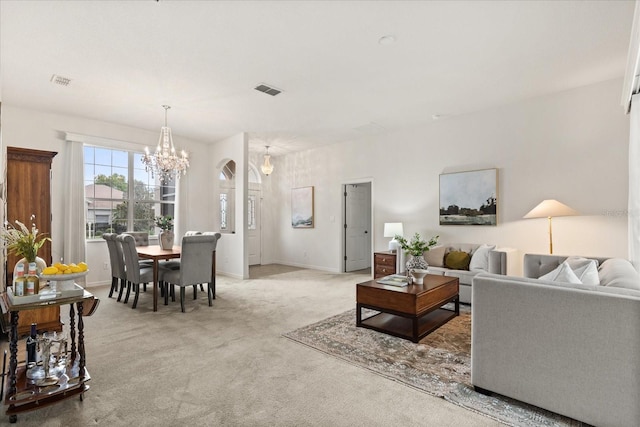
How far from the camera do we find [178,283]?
4.18 meters

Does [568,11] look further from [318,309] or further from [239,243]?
[239,243]

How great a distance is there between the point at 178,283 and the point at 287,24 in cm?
326

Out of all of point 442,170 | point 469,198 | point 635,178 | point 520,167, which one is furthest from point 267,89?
point 635,178

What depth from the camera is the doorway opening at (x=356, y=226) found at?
23.5ft

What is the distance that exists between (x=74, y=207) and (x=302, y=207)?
173 inches

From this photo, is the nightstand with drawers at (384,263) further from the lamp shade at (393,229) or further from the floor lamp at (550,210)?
the floor lamp at (550,210)

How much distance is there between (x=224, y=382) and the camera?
7.64 feet

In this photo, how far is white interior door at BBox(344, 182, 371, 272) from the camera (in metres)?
7.21

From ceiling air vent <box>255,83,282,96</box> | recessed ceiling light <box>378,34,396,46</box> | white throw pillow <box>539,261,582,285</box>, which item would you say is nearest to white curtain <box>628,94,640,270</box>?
white throw pillow <box>539,261,582,285</box>

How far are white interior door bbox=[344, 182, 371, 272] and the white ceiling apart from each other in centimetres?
244

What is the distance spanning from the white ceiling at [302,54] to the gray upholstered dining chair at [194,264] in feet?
6.48

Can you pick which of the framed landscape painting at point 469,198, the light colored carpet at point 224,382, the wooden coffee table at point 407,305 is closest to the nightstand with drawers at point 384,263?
the framed landscape painting at point 469,198

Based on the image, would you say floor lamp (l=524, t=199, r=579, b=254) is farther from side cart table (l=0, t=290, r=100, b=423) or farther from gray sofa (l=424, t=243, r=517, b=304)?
side cart table (l=0, t=290, r=100, b=423)

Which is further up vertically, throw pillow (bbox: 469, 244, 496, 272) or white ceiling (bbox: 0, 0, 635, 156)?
white ceiling (bbox: 0, 0, 635, 156)
